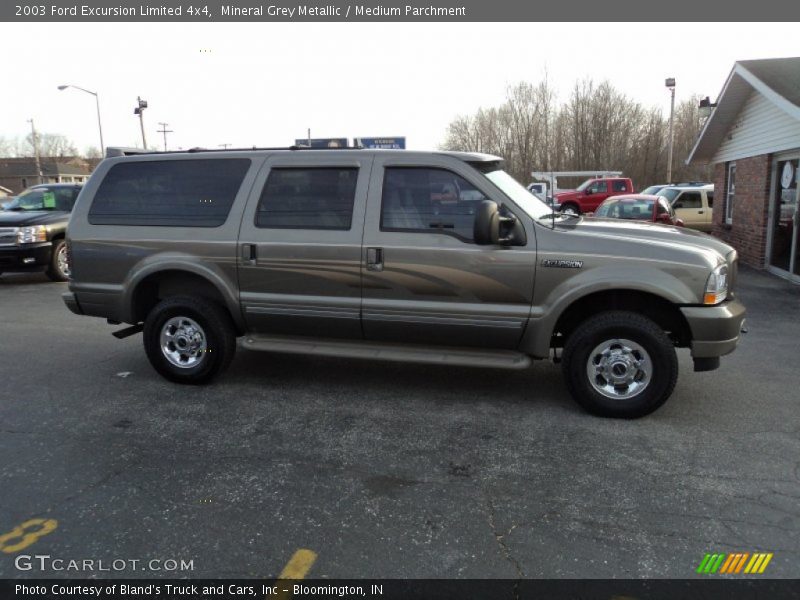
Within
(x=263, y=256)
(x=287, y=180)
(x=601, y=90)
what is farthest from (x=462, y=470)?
(x=601, y=90)

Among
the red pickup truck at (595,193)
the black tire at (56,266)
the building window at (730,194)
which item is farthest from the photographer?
the red pickup truck at (595,193)

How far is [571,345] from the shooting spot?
4.57 metres

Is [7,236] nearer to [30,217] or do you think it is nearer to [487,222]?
[30,217]

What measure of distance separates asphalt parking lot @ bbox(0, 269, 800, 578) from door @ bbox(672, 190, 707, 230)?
51.8 feet

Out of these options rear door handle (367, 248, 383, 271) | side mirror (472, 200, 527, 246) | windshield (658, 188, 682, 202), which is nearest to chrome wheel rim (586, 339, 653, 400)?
side mirror (472, 200, 527, 246)

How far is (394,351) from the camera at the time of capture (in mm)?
4914

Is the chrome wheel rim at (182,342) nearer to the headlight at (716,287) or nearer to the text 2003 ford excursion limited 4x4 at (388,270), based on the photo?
the text 2003 ford excursion limited 4x4 at (388,270)

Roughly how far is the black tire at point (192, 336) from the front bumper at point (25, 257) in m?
7.15

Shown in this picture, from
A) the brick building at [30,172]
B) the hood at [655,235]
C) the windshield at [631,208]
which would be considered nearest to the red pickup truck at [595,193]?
the windshield at [631,208]

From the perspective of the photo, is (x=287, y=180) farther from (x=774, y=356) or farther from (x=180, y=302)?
(x=774, y=356)

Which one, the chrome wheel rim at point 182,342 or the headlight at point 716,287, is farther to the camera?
the chrome wheel rim at point 182,342

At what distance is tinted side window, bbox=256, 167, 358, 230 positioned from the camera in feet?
16.2

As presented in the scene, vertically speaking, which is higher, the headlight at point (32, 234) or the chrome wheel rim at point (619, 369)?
the headlight at point (32, 234)

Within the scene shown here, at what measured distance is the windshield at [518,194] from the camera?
4.76 m
